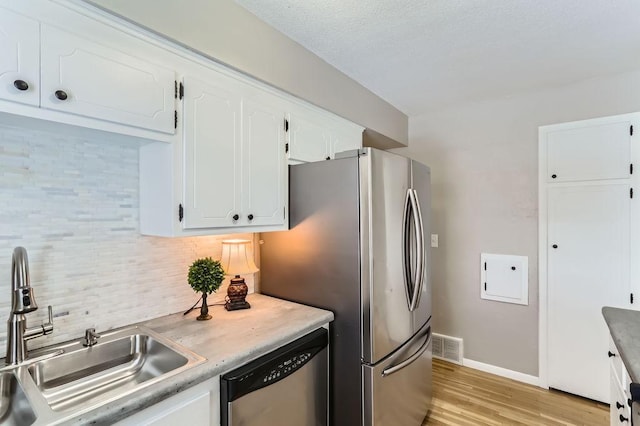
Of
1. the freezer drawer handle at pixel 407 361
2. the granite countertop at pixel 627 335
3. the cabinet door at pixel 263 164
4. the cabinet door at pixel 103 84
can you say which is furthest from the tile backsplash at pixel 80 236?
the granite countertop at pixel 627 335

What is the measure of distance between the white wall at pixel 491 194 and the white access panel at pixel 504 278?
0.05 m

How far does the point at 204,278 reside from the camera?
1.59 meters

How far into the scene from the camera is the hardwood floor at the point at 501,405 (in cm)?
214

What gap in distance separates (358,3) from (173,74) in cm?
93

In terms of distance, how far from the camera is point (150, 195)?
150cm

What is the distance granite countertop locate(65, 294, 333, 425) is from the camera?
926 mm

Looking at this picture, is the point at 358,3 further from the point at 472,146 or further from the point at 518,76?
the point at 472,146

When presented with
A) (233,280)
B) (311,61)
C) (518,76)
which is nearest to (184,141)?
(233,280)

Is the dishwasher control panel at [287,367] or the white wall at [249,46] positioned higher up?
the white wall at [249,46]

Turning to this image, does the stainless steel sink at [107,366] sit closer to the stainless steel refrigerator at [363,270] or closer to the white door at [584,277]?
the stainless steel refrigerator at [363,270]

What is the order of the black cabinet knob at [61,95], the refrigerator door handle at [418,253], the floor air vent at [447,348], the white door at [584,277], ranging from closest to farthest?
the black cabinet knob at [61,95] → the refrigerator door handle at [418,253] → the white door at [584,277] → the floor air vent at [447,348]

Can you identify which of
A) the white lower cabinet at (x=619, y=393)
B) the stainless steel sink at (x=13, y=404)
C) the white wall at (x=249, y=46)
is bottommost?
the white lower cabinet at (x=619, y=393)

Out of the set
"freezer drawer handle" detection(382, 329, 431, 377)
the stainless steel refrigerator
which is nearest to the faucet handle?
the stainless steel refrigerator

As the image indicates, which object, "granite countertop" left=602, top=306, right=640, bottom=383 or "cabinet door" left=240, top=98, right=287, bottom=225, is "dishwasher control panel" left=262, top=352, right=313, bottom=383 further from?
"granite countertop" left=602, top=306, right=640, bottom=383
